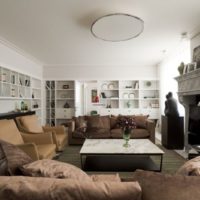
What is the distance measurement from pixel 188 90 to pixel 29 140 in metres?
3.19

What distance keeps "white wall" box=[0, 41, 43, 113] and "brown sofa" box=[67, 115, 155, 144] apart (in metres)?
1.52

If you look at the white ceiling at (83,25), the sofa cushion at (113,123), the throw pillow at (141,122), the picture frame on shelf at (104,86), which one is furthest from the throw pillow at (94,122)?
the picture frame on shelf at (104,86)

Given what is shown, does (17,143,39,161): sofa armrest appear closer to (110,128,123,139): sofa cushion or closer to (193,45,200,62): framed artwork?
(110,128,123,139): sofa cushion

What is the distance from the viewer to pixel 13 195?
3.50ft

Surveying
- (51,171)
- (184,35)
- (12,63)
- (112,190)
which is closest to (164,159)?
(184,35)

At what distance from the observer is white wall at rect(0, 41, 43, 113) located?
471 cm

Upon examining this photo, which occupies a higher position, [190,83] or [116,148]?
[190,83]

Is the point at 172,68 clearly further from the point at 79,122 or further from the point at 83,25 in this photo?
→ the point at 83,25

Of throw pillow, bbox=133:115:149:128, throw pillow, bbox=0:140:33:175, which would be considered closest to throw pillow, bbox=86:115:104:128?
throw pillow, bbox=133:115:149:128

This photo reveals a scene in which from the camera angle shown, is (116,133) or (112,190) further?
(116,133)

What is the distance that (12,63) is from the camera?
5.21m

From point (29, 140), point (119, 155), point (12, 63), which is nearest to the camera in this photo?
point (119, 155)

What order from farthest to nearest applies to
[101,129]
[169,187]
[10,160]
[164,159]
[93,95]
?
[93,95]
[101,129]
[164,159]
[10,160]
[169,187]

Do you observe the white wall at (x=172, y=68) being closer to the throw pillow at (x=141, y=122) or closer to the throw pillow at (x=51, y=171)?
the throw pillow at (x=141, y=122)
